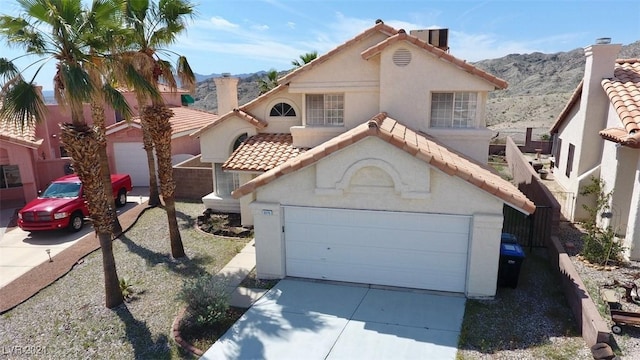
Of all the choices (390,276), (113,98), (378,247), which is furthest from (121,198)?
(390,276)

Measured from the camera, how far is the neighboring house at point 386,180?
32.7ft

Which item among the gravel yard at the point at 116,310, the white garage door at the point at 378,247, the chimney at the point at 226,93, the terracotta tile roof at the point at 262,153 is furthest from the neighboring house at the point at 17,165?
the white garage door at the point at 378,247

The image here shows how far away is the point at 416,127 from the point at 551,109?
180 ft

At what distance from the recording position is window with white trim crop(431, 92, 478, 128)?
43.7ft

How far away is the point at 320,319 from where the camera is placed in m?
9.42

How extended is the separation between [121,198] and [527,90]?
279 feet

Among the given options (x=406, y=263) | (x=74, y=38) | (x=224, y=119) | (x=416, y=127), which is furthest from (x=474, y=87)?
(x=74, y=38)

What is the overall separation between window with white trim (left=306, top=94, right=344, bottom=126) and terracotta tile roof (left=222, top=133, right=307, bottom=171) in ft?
4.07

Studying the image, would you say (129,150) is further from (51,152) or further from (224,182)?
(224,182)

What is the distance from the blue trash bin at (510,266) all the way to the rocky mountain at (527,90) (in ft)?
89.0

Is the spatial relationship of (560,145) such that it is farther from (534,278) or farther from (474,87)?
(534,278)

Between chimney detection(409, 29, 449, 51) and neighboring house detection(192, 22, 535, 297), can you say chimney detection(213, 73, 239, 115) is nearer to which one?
neighboring house detection(192, 22, 535, 297)

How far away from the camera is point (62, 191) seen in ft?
56.3

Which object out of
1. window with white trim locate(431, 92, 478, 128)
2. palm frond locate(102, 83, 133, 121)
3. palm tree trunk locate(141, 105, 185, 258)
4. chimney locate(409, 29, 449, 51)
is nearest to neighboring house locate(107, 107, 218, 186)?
palm tree trunk locate(141, 105, 185, 258)
